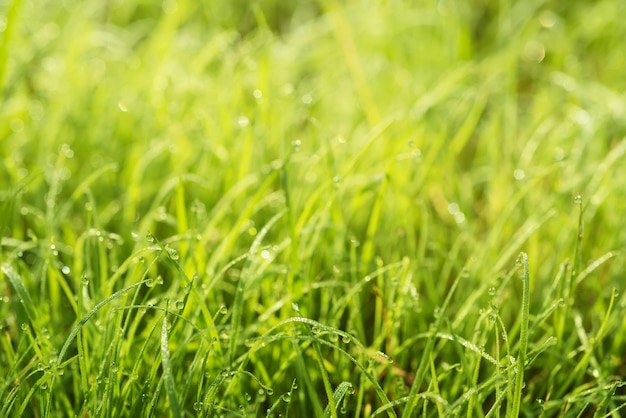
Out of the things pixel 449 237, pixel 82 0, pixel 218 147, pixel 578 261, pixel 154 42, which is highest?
pixel 82 0

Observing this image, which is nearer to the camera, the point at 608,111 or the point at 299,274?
the point at 299,274

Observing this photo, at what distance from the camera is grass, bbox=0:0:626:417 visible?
992 millimetres

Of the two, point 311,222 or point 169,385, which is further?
point 311,222

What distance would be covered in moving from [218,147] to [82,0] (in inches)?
26.1

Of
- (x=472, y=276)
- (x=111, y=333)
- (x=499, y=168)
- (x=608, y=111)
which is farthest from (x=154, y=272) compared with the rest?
(x=608, y=111)

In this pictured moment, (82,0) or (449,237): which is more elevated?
(82,0)

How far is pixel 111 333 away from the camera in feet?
3.32

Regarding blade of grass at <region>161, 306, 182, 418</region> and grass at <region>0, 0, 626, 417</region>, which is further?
grass at <region>0, 0, 626, 417</region>

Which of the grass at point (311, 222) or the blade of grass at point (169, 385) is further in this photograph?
the grass at point (311, 222)

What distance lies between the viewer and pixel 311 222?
1.19m

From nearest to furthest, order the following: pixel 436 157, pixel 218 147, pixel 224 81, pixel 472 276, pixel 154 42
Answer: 1. pixel 472 276
2. pixel 218 147
3. pixel 436 157
4. pixel 224 81
5. pixel 154 42

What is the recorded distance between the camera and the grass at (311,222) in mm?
992

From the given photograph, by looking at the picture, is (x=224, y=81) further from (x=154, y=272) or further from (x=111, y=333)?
(x=111, y=333)

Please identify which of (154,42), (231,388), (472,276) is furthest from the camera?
(154,42)
